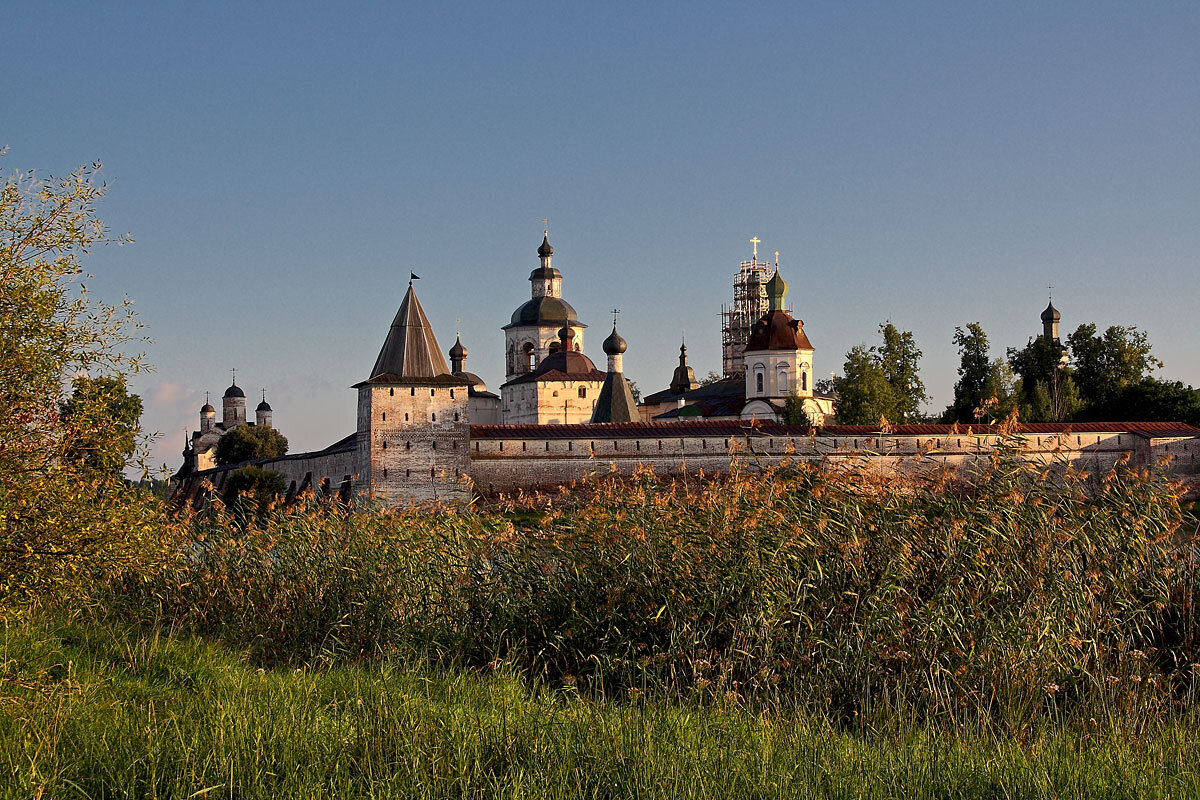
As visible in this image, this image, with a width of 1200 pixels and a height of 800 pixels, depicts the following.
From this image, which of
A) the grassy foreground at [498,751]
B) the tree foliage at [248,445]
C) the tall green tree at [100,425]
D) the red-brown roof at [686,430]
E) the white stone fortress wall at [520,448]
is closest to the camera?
the grassy foreground at [498,751]

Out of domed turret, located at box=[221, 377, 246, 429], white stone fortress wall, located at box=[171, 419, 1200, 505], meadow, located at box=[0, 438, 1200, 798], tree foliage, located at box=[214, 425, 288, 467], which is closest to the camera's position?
meadow, located at box=[0, 438, 1200, 798]

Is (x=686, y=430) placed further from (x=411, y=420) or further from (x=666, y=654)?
(x=666, y=654)

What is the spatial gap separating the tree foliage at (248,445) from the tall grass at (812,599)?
3704cm

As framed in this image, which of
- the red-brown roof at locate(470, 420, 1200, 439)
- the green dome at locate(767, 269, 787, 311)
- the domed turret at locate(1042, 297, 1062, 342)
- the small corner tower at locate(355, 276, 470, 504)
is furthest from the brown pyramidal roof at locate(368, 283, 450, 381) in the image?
the domed turret at locate(1042, 297, 1062, 342)

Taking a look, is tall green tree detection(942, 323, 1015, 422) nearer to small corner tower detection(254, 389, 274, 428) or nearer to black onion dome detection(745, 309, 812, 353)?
black onion dome detection(745, 309, 812, 353)

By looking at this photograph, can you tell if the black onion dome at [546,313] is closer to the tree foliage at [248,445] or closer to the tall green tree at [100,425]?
the tree foliage at [248,445]

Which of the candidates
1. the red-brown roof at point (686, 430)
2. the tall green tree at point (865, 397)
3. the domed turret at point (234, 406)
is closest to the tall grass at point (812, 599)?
the red-brown roof at point (686, 430)

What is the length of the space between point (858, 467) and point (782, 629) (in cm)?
144

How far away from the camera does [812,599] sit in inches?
249

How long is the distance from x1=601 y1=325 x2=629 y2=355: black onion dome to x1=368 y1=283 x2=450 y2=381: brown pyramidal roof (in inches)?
732

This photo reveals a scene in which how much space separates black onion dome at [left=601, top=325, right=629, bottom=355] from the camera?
44062 mm

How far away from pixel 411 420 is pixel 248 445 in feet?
66.9

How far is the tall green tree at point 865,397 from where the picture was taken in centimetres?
3378

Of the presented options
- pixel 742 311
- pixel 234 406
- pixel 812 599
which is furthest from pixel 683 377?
pixel 812 599
